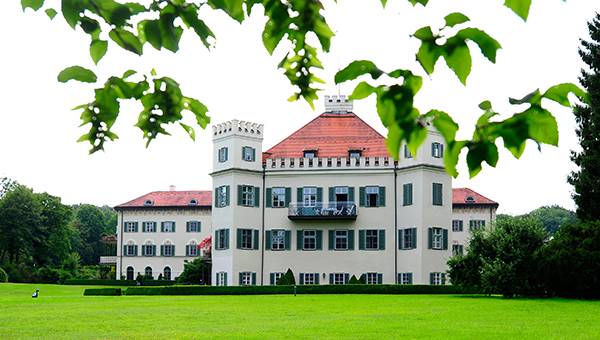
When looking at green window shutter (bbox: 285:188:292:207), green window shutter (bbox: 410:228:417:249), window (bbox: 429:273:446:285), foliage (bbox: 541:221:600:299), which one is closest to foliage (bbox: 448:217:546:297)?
foliage (bbox: 541:221:600:299)

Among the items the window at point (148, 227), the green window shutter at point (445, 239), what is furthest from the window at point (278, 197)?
the window at point (148, 227)

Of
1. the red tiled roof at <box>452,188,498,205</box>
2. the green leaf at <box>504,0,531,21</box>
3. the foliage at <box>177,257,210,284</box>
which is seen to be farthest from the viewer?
the red tiled roof at <box>452,188,498,205</box>

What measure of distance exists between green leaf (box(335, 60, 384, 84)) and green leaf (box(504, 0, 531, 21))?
474mm

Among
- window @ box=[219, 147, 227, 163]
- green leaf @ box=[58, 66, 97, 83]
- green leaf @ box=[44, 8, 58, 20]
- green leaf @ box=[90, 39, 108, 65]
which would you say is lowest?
green leaf @ box=[58, 66, 97, 83]

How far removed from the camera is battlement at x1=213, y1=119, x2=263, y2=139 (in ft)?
162

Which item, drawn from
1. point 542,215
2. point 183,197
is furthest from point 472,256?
point 542,215

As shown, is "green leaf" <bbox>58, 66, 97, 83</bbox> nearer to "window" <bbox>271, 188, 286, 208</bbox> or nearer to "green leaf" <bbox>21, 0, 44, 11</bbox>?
"green leaf" <bbox>21, 0, 44, 11</bbox>

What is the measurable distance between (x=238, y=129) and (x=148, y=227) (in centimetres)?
3002

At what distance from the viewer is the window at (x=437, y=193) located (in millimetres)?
47984

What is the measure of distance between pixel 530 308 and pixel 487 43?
1044 inches

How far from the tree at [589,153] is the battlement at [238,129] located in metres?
18.8

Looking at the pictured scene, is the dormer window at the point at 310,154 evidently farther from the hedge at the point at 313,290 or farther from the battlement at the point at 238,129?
the hedge at the point at 313,290

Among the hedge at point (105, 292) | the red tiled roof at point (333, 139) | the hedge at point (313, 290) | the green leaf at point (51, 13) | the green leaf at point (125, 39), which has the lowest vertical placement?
the hedge at point (105, 292)

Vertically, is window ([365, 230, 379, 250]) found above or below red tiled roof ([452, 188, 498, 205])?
below
